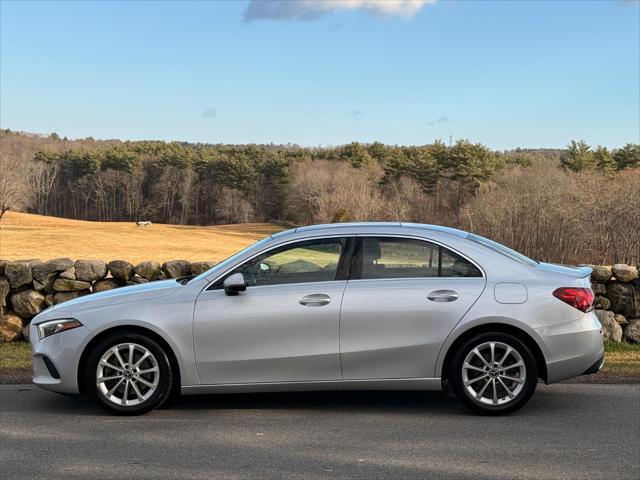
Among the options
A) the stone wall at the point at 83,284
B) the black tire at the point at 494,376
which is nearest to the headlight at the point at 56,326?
the black tire at the point at 494,376

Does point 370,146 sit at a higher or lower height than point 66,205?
higher

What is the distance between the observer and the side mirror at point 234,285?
5996 mm

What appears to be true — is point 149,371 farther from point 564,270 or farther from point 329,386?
point 564,270

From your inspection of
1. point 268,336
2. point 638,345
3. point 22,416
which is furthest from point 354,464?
point 638,345

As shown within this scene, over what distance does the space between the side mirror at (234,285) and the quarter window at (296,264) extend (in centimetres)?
15

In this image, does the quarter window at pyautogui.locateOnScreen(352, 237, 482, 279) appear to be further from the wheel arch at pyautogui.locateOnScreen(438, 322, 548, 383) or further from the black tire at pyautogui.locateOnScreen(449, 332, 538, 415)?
the black tire at pyautogui.locateOnScreen(449, 332, 538, 415)

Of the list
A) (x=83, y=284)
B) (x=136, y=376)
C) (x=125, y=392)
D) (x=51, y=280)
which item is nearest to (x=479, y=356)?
(x=136, y=376)

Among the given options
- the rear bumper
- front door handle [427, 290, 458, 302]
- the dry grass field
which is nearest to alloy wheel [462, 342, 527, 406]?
the rear bumper

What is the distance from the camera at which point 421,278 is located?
614cm

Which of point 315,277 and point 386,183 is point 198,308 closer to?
point 315,277

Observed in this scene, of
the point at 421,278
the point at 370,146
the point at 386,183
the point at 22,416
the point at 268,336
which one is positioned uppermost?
the point at 370,146

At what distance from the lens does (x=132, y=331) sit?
6.14 metres

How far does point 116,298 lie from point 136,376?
0.69 m

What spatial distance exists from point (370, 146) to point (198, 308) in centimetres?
13435
